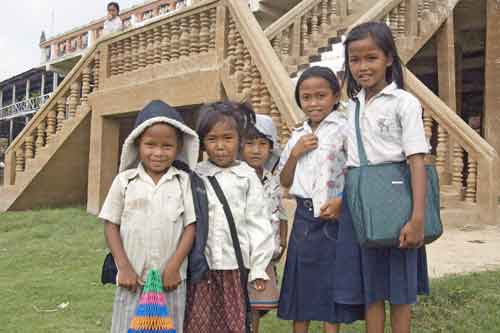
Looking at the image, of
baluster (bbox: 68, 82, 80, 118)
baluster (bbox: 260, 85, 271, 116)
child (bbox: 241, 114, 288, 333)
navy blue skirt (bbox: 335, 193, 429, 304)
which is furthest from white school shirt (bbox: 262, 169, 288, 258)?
baluster (bbox: 68, 82, 80, 118)

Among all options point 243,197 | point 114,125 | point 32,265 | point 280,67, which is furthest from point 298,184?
point 114,125

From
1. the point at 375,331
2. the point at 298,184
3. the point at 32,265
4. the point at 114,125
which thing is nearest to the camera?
the point at 375,331

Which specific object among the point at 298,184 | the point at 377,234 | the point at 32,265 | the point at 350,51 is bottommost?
the point at 32,265

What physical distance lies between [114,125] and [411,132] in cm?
758

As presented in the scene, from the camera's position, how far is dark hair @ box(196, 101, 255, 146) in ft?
8.20

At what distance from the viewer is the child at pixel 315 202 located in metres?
2.55

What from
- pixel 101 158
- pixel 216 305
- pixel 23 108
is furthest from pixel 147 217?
pixel 23 108

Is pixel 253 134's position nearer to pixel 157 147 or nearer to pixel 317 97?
pixel 317 97

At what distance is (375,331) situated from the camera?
2.32 metres

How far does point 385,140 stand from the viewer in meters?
2.28

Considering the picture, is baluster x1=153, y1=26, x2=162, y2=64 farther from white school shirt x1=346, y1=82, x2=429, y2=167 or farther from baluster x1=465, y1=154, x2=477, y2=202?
white school shirt x1=346, y1=82, x2=429, y2=167

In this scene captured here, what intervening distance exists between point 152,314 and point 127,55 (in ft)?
23.3

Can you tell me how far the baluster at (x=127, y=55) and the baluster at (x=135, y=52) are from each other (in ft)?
0.29

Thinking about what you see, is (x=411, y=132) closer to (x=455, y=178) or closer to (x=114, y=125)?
(x=455, y=178)
